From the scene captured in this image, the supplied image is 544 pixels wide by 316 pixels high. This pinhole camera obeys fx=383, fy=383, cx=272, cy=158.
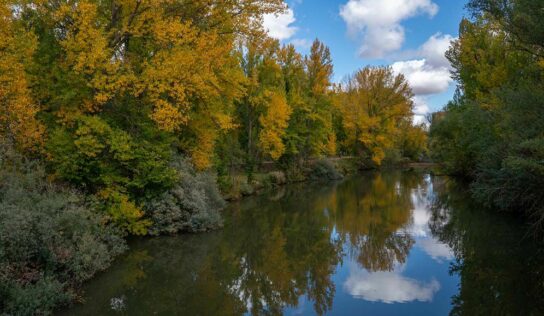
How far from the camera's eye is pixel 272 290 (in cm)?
907

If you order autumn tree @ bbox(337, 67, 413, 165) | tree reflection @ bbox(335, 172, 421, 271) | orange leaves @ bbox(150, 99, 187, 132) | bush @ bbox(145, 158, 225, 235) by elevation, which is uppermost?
autumn tree @ bbox(337, 67, 413, 165)

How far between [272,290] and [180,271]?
2.85 m

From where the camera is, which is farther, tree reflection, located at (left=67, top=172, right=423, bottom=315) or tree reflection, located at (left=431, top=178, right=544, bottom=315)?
tree reflection, located at (left=67, top=172, right=423, bottom=315)

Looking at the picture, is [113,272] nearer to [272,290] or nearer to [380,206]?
[272,290]

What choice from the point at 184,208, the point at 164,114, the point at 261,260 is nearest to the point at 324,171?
the point at 184,208

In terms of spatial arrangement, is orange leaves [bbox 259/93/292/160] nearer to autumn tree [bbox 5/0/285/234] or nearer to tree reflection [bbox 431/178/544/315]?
tree reflection [bbox 431/178/544/315]

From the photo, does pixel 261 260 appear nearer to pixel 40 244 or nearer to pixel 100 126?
pixel 40 244

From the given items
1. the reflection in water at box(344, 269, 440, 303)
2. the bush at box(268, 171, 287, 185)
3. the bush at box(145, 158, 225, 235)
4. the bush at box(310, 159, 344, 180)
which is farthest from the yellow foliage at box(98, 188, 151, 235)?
the bush at box(310, 159, 344, 180)

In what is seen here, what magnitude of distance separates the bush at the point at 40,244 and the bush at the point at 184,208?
3.09 meters

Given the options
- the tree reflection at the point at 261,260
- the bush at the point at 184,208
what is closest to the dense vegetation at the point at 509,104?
the tree reflection at the point at 261,260

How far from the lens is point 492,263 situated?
10.6 m

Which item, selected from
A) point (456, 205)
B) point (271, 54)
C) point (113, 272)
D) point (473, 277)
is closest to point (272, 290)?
point (113, 272)

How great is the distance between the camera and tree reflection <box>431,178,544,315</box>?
7.89 m

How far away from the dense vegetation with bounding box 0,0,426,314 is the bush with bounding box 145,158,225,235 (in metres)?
0.05
